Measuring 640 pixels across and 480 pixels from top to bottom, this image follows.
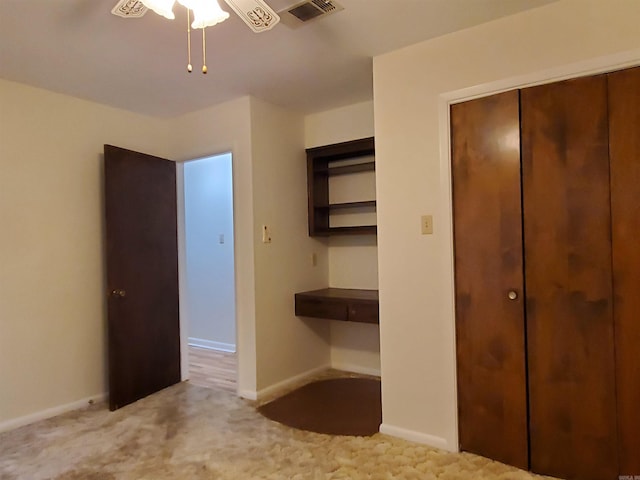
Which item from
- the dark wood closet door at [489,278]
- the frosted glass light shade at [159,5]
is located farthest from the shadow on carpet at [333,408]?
the frosted glass light shade at [159,5]

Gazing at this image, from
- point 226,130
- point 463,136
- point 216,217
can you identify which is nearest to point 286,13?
point 463,136

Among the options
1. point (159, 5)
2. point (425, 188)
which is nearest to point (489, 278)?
point (425, 188)

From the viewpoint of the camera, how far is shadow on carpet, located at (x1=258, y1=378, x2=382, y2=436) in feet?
9.29

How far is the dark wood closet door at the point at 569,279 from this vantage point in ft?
6.75

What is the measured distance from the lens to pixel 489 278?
234 centimetres

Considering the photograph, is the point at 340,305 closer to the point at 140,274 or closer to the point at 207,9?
the point at 140,274

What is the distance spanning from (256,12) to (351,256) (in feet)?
8.49

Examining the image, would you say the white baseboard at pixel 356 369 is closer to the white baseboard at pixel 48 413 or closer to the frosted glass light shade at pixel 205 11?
the white baseboard at pixel 48 413

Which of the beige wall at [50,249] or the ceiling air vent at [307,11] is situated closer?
the ceiling air vent at [307,11]

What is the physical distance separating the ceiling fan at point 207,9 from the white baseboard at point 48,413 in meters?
2.73

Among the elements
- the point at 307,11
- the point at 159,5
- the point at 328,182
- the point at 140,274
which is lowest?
the point at 140,274

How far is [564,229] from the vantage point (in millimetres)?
2133

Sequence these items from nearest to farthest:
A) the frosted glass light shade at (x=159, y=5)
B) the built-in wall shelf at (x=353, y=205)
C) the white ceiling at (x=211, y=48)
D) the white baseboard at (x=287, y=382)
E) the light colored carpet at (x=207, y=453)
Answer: the frosted glass light shade at (x=159, y=5) < the white ceiling at (x=211, y=48) < the light colored carpet at (x=207, y=453) < the white baseboard at (x=287, y=382) < the built-in wall shelf at (x=353, y=205)

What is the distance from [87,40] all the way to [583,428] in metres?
3.27
